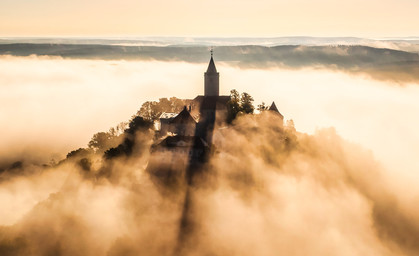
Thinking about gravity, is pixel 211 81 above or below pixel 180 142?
above

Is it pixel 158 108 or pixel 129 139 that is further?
pixel 158 108

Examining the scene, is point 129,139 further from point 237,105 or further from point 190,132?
point 237,105

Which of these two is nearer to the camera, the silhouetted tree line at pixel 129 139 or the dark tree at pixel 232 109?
the silhouetted tree line at pixel 129 139

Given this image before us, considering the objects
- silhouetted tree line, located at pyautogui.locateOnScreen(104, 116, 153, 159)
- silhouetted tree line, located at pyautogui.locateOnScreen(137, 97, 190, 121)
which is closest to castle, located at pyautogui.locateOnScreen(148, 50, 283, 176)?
silhouetted tree line, located at pyautogui.locateOnScreen(137, 97, 190, 121)

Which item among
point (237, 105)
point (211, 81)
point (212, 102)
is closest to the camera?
point (237, 105)

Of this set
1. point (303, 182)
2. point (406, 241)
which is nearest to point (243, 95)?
point (303, 182)

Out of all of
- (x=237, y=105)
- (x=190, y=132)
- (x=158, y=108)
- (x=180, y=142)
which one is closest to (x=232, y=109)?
(x=237, y=105)

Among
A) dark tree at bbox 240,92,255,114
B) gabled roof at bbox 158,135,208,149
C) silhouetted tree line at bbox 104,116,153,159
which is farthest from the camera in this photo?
dark tree at bbox 240,92,255,114

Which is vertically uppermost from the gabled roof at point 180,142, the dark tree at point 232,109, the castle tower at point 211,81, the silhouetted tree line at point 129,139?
the castle tower at point 211,81

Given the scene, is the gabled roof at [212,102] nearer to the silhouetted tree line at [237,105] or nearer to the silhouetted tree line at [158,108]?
the silhouetted tree line at [237,105]

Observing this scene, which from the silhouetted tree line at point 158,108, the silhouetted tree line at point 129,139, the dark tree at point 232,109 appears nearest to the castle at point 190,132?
the dark tree at point 232,109

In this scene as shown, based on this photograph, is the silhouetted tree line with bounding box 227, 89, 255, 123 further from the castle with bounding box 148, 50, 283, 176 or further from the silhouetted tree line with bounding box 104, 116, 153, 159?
the silhouetted tree line with bounding box 104, 116, 153, 159

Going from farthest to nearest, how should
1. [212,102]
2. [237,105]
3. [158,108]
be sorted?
[158,108] < [212,102] < [237,105]

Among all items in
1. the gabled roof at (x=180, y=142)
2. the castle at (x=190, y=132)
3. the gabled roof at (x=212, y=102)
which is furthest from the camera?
the gabled roof at (x=212, y=102)
